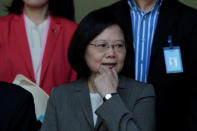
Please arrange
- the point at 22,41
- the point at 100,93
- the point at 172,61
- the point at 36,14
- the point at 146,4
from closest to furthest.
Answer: the point at 100,93 → the point at 172,61 → the point at 146,4 → the point at 22,41 → the point at 36,14

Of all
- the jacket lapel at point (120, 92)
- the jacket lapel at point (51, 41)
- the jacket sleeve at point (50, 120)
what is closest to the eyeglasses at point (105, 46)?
the jacket lapel at point (120, 92)

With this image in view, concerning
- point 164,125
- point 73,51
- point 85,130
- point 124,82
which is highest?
point 73,51

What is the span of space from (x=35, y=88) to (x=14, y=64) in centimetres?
39

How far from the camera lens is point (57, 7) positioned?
320cm

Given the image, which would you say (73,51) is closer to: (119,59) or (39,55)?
(119,59)

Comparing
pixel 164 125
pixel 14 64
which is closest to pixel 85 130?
pixel 164 125

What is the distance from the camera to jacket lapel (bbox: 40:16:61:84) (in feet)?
9.86

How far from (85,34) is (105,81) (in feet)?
0.96

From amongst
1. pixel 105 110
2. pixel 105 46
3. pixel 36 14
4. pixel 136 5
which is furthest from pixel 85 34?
pixel 36 14

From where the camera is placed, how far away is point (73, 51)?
243cm

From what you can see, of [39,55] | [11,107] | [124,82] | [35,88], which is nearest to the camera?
[11,107]

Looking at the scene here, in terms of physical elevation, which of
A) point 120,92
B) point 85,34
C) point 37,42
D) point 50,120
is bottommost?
point 50,120

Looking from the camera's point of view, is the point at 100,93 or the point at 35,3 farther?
the point at 35,3

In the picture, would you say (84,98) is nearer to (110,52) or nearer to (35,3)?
(110,52)
